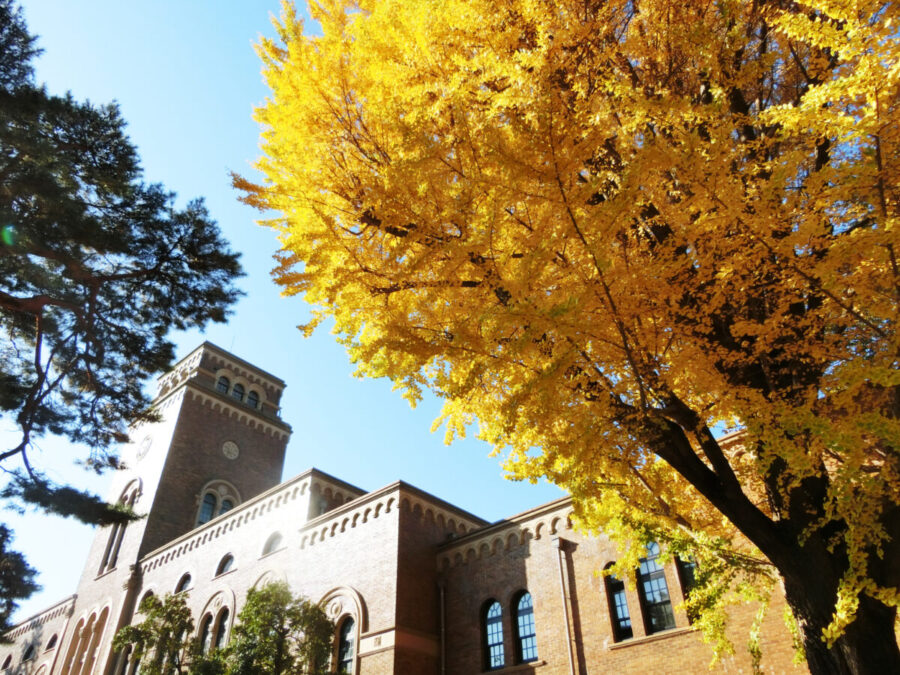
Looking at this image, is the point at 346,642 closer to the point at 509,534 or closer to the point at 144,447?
the point at 509,534

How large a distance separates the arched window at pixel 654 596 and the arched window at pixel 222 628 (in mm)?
13622

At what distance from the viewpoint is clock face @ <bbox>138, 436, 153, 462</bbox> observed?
1203 inches

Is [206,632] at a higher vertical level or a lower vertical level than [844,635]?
higher

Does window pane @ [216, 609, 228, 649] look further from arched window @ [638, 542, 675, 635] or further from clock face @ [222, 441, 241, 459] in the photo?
arched window @ [638, 542, 675, 635]

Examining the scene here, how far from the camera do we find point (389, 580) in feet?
50.0

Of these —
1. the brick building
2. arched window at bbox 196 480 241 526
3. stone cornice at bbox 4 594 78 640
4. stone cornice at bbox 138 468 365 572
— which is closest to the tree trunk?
the brick building

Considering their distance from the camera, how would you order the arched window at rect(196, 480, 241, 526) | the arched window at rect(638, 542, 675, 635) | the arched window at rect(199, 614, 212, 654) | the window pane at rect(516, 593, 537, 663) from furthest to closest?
the arched window at rect(196, 480, 241, 526) → the arched window at rect(199, 614, 212, 654) → the window pane at rect(516, 593, 537, 663) → the arched window at rect(638, 542, 675, 635)

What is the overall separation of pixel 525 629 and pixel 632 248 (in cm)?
1123

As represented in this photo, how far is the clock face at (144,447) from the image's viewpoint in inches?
1203

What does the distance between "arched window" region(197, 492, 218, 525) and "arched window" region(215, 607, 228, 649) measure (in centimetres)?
895

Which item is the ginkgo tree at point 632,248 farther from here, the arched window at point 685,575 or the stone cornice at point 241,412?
the stone cornice at point 241,412

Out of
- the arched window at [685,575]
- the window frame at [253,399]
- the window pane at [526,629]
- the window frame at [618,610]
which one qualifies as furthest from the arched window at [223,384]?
the arched window at [685,575]

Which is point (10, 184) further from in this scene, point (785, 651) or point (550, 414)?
point (785, 651)

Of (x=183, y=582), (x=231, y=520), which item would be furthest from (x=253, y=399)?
(x=231, y=520)
